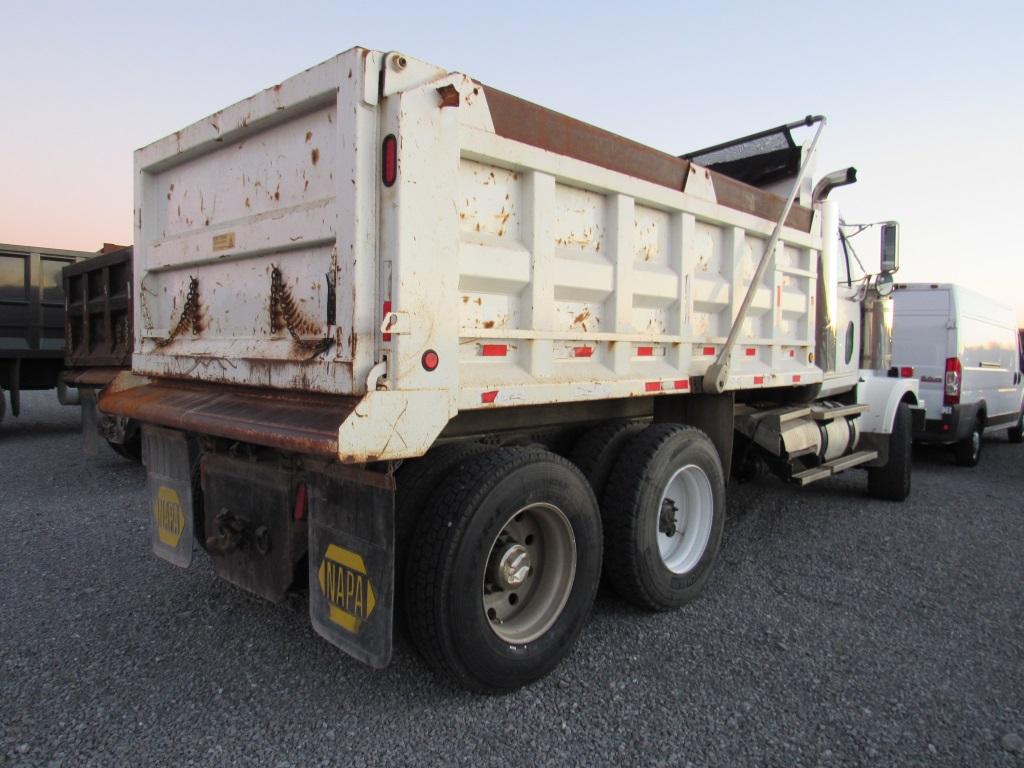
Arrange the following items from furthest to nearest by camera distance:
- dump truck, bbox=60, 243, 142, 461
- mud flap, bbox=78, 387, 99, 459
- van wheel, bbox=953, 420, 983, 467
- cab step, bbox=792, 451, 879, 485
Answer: van wheel, bbox=953, 420, 983, 467
dump truck, bbox=60, 243, 142, 461
mud flap, bbox=78, 387, 99, 459
cab step, bbox=792, 451, 879, 485

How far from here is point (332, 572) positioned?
2723 mm

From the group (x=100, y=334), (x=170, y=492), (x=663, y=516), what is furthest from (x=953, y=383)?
(x=100, y=334)

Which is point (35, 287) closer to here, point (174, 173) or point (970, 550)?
point (174, 173)

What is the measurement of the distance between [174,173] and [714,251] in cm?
314

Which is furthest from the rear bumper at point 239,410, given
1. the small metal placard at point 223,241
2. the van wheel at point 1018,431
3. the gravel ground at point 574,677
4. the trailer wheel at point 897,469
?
the van wheel at point 1018,431

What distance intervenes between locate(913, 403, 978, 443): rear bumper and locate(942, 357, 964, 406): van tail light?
0.30ft

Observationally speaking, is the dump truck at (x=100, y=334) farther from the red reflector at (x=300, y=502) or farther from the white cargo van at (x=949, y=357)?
the white cargo van at (x=949, y=357)

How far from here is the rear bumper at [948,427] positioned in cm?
861

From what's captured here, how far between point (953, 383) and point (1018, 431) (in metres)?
4.63

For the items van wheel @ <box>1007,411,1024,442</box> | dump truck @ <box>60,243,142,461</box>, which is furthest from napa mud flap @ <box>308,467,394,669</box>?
van wheel @ <box>1007,411,1024,442</box>

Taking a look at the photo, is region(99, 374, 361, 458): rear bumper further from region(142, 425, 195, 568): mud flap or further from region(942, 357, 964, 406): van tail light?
region(942, 357, 964, 406): van tail light

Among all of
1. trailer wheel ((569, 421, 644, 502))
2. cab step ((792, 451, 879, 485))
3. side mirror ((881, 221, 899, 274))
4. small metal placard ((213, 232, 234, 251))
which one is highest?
side mirror ((881, 221, 899, 274))

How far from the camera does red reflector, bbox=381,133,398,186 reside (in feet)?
8.00

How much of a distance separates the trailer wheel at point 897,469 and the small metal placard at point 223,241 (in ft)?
20.2
